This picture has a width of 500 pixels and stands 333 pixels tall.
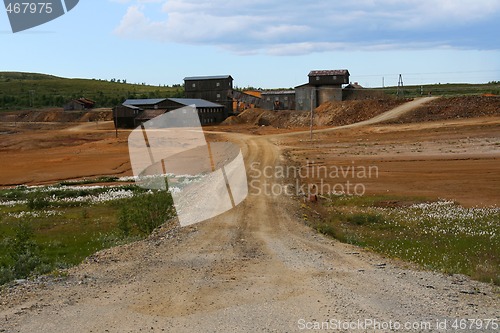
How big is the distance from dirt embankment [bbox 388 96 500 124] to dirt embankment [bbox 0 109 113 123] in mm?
57550

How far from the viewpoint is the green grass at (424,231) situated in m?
15.5

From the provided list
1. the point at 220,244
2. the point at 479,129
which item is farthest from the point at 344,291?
the point at 479,129

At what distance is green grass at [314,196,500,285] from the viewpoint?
15.5 metres

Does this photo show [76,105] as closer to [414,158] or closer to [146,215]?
[414,158]

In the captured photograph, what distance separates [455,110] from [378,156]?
24.9 meters

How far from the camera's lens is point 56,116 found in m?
111

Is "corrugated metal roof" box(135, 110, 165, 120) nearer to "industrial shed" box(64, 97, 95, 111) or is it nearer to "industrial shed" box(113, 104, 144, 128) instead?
"industrial shed" box(113, 104, 144, 128)

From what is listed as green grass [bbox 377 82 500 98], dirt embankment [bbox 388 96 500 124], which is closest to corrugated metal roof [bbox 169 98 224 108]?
dirt embankment [bbox 388 96 500 124]

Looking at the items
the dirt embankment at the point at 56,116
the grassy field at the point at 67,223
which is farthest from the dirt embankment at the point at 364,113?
the grassy field at the point at 67,223

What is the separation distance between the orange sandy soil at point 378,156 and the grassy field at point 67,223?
33.1ft

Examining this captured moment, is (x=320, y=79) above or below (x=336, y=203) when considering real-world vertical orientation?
above

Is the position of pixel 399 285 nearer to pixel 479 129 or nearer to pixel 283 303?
pixel 283 303

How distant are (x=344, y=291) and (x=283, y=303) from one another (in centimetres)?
130

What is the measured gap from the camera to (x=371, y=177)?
35.4 metres
